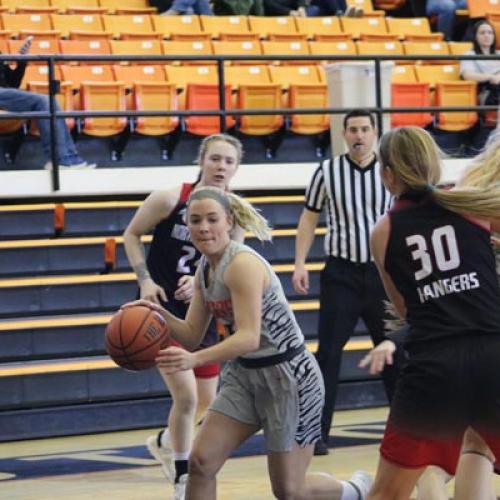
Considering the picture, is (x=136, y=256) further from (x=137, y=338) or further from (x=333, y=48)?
(x=333, y=48)

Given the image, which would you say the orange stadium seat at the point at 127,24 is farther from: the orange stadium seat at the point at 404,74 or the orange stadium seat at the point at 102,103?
the orange stadium seat at the point at 404,74

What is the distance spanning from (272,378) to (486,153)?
3.84ft

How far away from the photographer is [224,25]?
1392 cm

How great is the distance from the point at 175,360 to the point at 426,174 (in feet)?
3.50

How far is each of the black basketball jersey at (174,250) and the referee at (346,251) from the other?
1186 mm

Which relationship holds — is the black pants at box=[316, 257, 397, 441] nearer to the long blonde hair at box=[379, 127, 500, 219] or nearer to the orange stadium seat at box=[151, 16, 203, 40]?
the long blonde hair at box=[379, 127, 500, 219]

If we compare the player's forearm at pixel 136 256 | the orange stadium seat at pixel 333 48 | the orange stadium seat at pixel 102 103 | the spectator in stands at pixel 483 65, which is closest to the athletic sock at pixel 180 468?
the player's forearm at pixel 136 256

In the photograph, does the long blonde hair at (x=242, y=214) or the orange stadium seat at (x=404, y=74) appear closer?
the long blonde hair at (x=242, y=214)

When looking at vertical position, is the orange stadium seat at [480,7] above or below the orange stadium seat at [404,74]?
above

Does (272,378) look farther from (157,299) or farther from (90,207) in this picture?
(90,207)

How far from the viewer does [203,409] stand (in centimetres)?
685

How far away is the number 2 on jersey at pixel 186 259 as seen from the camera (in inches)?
267

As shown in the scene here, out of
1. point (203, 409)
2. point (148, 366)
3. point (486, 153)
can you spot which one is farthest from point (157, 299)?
point (486, 153)

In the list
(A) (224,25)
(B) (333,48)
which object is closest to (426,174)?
(B) (333,48)
